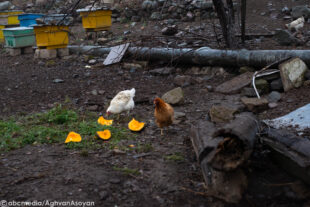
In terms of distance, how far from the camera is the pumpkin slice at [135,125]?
4.13 metres

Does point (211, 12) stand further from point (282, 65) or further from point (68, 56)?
point (282, 65)

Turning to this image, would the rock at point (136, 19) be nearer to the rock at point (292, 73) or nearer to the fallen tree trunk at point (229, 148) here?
the rock at point (292, 73)

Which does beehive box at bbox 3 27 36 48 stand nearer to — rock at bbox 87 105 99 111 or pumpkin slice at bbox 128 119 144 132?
rock at bbox 87 105 99 111

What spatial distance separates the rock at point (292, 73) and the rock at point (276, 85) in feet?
0.30

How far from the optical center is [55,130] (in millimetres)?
3926

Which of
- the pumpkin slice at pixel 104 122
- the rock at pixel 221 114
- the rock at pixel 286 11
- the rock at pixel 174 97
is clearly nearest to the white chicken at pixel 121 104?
the pumpkin slice at pixel 104 122

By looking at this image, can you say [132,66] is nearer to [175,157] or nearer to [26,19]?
[175,157]

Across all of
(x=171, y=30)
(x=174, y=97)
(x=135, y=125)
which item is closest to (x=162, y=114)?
(x=135, y=125)

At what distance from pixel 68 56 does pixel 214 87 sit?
195 inches

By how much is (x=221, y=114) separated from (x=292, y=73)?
197 centimetres

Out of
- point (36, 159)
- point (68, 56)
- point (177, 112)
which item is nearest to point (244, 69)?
point (177, 112)

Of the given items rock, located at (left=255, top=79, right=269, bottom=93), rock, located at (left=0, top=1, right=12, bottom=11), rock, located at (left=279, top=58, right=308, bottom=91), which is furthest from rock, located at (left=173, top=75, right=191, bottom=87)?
rock, located at (left=0, top=1, right=12, bottom=11)

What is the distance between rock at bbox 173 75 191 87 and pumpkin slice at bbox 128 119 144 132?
1.94m

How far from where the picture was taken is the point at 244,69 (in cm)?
588
